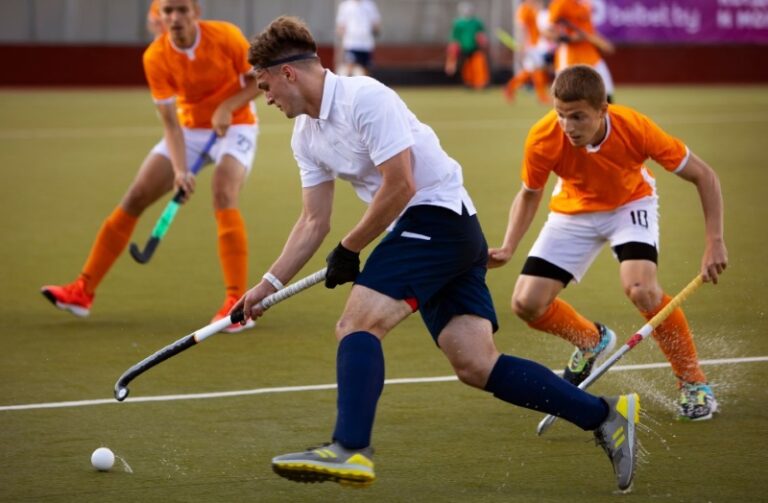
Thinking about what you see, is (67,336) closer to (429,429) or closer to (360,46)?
(429,429)

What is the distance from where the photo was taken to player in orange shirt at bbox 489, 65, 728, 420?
4309 millimetres

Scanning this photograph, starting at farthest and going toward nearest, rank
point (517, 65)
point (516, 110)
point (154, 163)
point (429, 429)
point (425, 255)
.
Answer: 1. point (517, 65)
2. point (516, 110)
3. point (154, 163)
4. point (429, 429)
5. point (425, 255)

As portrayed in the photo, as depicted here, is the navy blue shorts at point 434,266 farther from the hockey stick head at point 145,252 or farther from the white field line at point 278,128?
the white field line at point 278,128

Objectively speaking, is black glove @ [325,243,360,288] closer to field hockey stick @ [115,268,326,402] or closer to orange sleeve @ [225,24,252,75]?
field hockey stick @ [115,268,326,402]

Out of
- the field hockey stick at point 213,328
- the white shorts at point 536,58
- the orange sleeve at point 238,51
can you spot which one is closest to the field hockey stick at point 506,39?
the white shorts at point 536,58

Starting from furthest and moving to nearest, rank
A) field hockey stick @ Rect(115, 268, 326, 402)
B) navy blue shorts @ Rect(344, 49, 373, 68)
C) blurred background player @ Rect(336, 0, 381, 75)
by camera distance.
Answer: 1. navy blue shorts @ Rect(344, 49, 373, 68)
2. blurred background player @ Rect(336, 0, 381, 75)
3. field hockey stick @ Rect(115, 268, 326, 402)

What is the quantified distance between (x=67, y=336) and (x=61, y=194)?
4.78 meters

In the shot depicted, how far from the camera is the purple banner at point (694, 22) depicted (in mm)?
24906

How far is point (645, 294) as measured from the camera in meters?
4.47

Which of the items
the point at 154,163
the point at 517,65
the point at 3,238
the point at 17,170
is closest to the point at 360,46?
the point at 517,65

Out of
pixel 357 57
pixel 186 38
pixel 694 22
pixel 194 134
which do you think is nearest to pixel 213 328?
pixel 186 38

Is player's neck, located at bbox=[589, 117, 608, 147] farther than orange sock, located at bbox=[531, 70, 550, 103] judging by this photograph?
No

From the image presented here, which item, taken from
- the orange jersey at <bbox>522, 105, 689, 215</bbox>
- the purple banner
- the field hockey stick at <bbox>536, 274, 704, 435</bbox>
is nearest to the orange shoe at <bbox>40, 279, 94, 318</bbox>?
the orange jersey at <bbox>522, 105, 689, 215</bbox>

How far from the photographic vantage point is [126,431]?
→ 4.39 metres
